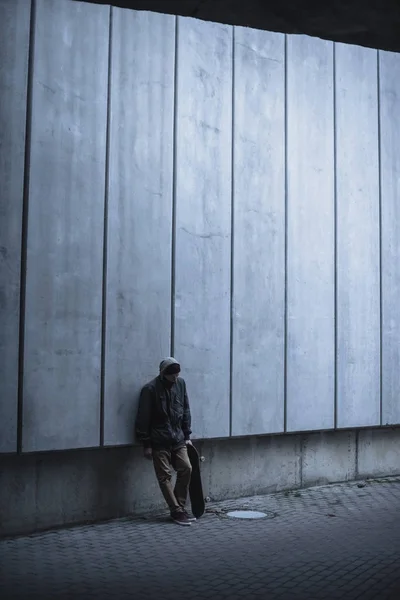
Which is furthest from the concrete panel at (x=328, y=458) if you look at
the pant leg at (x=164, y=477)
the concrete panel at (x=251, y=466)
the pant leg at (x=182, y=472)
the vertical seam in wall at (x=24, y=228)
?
the vertical seam in wall at (x=24, y=228)

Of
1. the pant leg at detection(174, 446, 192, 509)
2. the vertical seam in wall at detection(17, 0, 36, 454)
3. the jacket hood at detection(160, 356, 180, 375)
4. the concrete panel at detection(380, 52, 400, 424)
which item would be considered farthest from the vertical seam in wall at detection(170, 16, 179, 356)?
the concrete panel at detection(380, 52, 400, 424)

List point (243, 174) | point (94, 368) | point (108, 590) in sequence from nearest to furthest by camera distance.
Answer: point (108, 590)
point (94, 368)
point (243, 174)

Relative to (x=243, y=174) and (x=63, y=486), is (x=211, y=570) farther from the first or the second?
(x=243, y=174)

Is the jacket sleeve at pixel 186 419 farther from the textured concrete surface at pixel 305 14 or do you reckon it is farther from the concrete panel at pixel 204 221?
the textured concrete surface at pixel 305 14

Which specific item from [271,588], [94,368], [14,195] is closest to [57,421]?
[94,368]

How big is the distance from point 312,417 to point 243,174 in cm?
374

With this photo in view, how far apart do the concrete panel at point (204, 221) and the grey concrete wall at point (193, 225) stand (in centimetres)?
2

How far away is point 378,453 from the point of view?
510 inches

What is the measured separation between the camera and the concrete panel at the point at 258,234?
11.1 m

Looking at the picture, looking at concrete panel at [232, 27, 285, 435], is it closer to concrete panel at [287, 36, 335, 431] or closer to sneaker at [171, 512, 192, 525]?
concrete panel at [287, 36, 335, 431]

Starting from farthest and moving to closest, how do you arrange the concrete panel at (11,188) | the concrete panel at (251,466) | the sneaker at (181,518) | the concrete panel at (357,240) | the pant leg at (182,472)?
the concrete panel at (357,240) < the concrete panel at (251,466) < the pant leg at (182,472) < the sneaker at (181,518) < the concrete panel at (11,188)

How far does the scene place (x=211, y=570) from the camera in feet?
24.3

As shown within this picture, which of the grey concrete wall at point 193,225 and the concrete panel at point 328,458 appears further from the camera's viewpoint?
the concrete panel at point 328,458

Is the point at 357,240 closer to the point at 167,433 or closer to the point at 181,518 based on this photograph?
the point at 167,433
